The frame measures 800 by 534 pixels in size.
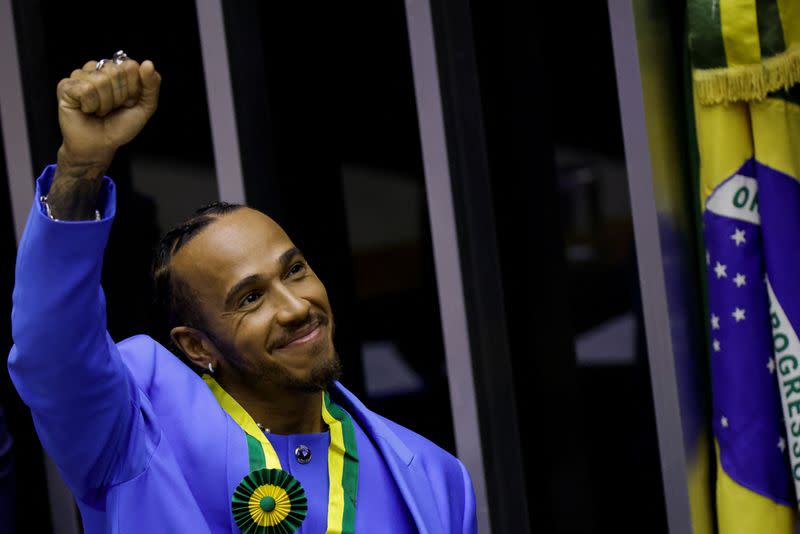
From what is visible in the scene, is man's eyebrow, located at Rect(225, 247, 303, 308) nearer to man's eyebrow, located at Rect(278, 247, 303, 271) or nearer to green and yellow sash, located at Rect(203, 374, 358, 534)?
man's eyebrow, located at Rect(278, 247, 303, 271)

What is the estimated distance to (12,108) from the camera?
9.98ft

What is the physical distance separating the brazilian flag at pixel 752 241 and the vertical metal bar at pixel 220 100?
1116 millimetres

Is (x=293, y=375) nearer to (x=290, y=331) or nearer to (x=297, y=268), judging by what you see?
(x=290, y=331)

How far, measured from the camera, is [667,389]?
2.42 m

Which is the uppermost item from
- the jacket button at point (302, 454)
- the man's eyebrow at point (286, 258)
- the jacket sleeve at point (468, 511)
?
the man's eyebrow at point (286, 258)

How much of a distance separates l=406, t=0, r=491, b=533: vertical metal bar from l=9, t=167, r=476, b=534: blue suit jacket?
705 mm

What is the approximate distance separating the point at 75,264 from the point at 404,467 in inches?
26.4

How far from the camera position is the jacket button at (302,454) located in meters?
1.78

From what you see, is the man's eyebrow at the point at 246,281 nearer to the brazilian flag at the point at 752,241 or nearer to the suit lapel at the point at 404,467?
the suit lapel at the point at 404,467

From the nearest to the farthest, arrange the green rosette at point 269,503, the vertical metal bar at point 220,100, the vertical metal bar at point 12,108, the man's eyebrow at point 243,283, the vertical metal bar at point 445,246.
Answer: the green rosette at point 269,503
the man's eyebrow at point 243,283
the vertical metal bar at point 445,246
the vertical metal bar at point 220,100
the vertical metal bar at point 12,108

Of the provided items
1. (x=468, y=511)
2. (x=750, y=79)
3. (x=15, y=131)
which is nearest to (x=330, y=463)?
(x=468, y=511)

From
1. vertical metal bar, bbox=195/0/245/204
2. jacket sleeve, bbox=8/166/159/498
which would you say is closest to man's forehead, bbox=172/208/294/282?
jacket sleeve, bbox=8/166/159/498

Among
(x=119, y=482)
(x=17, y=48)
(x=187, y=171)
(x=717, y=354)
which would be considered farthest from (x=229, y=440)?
(x=17, y=48)

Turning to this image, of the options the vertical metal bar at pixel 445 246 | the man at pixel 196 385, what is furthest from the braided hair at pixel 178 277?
the vertical metal bar at pixel 445 246
